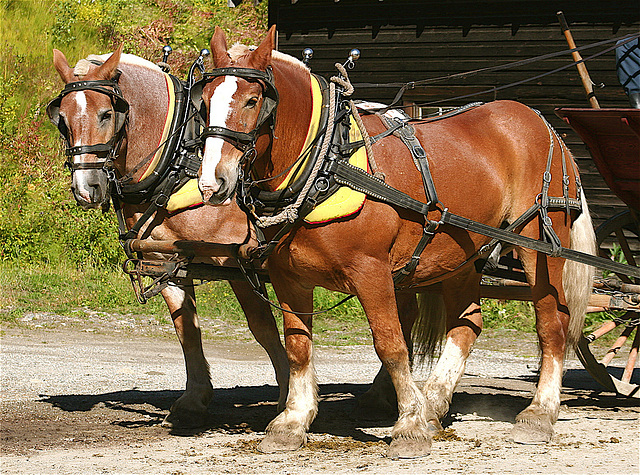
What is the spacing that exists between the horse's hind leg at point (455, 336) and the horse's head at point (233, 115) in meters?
2.00

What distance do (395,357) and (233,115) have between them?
1.59m

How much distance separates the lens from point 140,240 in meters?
4.72

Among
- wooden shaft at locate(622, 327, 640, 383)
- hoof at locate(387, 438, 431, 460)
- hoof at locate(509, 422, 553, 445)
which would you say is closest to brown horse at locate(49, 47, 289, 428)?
hoof at locate(387, 438, 431, 460)

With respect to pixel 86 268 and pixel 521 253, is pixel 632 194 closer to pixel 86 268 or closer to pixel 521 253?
pixel 521 253

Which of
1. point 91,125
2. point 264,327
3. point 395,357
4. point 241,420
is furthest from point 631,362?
point 91,125

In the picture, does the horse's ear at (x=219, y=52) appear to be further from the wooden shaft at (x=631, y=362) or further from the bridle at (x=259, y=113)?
the wooden shaft at (x=631, y=362)

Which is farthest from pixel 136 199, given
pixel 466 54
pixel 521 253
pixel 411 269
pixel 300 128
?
pixel 466 54

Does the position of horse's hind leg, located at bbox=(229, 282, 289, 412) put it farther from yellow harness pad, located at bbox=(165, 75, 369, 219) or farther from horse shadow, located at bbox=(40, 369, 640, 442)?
yellow harness pad, located at bbox=(165, 75, 369, 219)

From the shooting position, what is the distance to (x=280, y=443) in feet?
14.1

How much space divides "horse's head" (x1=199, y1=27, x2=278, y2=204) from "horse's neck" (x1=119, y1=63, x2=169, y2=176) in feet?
3.80

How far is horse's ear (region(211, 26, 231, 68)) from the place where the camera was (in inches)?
146

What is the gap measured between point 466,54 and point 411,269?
7761mm

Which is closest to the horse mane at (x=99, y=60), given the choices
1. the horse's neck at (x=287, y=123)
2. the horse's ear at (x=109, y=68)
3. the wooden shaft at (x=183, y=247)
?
the horse's ear at (x=109, y=68)

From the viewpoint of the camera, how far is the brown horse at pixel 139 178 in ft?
14.1
